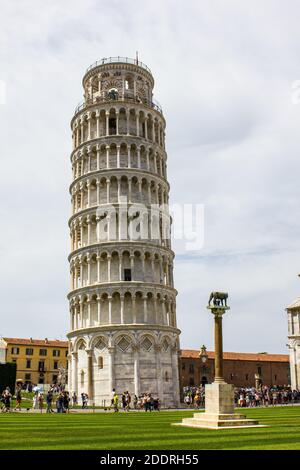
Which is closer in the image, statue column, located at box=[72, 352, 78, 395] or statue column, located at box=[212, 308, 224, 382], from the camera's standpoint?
statue column, located at box=[212, 308, 224, 382]

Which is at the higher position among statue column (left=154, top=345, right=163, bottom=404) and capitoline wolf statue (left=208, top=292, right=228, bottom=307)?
→ capitoline wolf statue (left=208, top=292, right=228, bottom=307)

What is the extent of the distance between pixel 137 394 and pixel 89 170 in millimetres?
25673

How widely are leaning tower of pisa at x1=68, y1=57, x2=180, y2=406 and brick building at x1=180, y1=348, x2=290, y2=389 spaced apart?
5270 cm

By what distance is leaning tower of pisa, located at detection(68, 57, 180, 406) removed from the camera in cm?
5650

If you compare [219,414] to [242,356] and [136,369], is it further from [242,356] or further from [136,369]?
[242,356]

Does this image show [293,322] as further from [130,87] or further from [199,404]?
[130,87]

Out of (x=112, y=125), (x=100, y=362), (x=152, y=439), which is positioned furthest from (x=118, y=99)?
(x=152, y=439)

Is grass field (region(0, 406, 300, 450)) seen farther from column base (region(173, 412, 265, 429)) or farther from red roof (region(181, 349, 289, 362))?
red roof (region(181, 349, 289, 362))

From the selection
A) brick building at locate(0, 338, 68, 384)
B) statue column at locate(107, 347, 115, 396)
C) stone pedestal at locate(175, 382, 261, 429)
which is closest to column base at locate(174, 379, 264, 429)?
stone pedestal at locate(175, 382, 261, 429)

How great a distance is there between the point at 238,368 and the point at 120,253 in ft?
214

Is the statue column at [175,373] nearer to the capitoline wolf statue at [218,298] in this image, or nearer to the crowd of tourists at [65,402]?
the crowd of tourists at [65,402]
